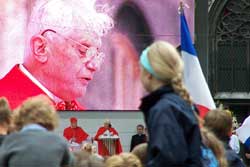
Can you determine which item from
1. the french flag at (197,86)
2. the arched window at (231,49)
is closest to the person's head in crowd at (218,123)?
the french flag at (197,86)

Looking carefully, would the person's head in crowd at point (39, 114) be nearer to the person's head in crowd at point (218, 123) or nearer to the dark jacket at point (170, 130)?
the dark jacket at point (170, 130)

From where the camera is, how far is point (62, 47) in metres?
16.7

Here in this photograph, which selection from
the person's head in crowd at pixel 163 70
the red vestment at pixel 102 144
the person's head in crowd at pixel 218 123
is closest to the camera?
the person's head in crowd at pixel 163 70

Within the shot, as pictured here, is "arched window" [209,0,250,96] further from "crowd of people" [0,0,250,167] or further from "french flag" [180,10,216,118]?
"crowd of people" [0,0,250,167]

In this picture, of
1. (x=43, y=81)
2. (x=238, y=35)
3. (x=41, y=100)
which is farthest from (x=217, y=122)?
(x=238, y=35)

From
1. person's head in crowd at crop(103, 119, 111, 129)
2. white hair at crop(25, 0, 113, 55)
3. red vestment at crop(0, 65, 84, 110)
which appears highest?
white hair at crop(25, 0, 113, 55)

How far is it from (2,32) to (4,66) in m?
0.73

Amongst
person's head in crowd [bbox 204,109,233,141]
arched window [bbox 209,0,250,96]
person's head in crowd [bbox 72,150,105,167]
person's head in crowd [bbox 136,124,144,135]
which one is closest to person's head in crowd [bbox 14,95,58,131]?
person's head in crowd [bbox 72,150,105,167]

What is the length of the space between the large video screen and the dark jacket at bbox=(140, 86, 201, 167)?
42.1 ft

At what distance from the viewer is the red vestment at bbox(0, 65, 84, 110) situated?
16.4 metres

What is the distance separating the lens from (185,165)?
3475mm

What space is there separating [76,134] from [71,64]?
1634 mm

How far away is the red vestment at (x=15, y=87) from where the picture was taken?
645 inches

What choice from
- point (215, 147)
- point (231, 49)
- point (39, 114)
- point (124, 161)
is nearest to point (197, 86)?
point (124, 161)
